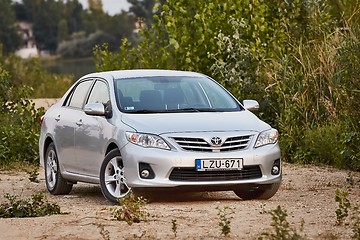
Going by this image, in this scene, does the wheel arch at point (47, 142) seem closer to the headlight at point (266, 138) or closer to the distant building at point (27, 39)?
the headlight at point (266, 138)

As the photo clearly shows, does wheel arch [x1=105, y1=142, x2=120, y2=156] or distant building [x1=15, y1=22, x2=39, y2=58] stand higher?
wheel arch [x1=105, y1=142, x2=120, y2=156]

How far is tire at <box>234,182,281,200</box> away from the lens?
13.8 metres

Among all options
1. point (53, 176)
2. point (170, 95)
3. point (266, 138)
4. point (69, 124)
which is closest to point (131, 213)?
point (266, 138)

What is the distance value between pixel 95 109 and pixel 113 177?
2.49 ft

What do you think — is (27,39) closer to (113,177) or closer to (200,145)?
(113,177)

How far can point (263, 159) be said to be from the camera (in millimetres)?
13445

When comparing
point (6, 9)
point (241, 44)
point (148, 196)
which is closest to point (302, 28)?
point (241, 44)

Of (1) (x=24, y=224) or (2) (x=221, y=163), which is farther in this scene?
(2) (x=221, y=163)

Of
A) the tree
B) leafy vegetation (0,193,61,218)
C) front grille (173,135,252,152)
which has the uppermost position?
front grille (173,135,252,152)

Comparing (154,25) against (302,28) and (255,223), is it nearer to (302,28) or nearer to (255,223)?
(302,28)

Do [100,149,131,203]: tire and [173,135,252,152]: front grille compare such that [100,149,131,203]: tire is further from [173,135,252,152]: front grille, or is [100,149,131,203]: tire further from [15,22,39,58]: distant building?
[15,22,39,58]: distant building

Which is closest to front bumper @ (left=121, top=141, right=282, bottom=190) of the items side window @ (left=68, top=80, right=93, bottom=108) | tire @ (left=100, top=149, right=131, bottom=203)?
tire @ (left=100, top=149, right=131, bottom=203)

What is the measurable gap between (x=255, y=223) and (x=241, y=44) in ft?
36.6

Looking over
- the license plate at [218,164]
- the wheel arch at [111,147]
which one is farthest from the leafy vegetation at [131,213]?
the wheel arch at [111,147]
